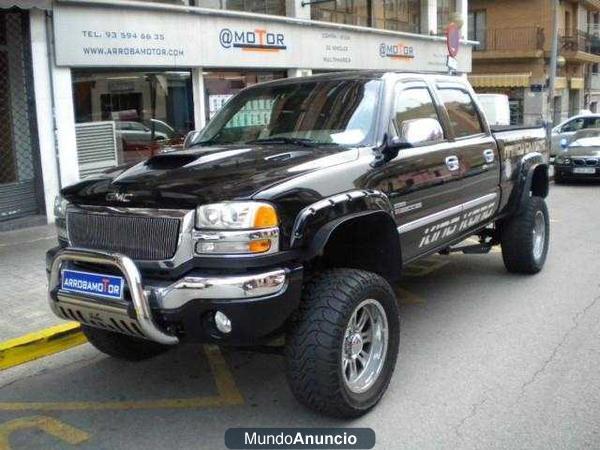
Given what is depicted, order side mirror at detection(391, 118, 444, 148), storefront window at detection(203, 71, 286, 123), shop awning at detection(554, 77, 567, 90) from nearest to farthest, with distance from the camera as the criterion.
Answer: side mirror at detection(391, 118, 444, 148) → storefront window at detection(203, 71, 286, 123) → shop awning at detection(554, 77, 567, 90)

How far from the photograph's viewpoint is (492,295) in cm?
624

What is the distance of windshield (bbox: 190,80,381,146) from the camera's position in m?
4.54

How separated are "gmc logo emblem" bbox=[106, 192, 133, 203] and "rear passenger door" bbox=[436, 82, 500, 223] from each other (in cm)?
266

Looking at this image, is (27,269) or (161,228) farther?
(27,269)

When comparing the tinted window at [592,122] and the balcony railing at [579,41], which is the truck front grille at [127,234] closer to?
the tinted window at [592,122]

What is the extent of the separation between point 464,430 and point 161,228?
1.94 meters

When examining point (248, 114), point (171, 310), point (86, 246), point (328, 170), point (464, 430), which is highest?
point (248, 114)

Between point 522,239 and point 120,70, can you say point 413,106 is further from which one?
point 120,70

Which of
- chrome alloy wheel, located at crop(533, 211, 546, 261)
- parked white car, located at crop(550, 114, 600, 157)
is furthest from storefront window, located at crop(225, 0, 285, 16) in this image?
chrome alloy wheel, located at crop(533, 211, 546, 261)

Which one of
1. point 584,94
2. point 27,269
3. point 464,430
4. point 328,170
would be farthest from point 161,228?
point 584,94

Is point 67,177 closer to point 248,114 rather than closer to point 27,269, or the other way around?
point 27,269

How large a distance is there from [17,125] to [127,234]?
7045 mm

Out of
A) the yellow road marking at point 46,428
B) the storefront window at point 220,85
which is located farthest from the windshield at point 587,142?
the yellow road marking at point 46,428

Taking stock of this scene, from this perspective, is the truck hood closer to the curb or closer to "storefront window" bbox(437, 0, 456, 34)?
the curb
